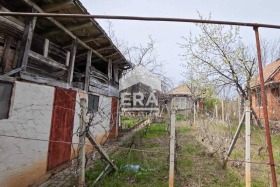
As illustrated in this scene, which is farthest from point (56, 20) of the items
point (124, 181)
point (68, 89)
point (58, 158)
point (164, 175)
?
point (164, 175)

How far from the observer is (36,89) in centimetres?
545

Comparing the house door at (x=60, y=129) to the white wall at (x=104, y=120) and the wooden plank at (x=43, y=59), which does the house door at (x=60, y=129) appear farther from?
the white wall at (x=104, y=120)

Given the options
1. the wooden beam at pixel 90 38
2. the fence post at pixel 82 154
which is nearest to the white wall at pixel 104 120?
the wooden beam at pixel 90 38

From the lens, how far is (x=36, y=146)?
5406 mm

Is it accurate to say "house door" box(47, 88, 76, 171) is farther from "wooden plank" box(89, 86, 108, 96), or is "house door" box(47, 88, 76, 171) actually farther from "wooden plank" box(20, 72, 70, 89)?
"wooden plank" box(89, 86, 108, 96)

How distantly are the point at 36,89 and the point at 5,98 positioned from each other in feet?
3.17

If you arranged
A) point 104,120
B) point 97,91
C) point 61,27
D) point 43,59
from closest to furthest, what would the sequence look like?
point 43,59, point 61,27, point 97,91, point 104,120

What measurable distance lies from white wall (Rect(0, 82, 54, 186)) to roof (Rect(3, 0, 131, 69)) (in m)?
1.81

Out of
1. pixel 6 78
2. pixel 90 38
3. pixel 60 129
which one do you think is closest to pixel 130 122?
pixel 90 38

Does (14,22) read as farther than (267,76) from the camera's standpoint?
No

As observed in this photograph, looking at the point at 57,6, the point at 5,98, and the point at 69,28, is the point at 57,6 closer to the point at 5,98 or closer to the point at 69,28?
the point at 69,28

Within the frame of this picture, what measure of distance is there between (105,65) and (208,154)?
7172 millimetres

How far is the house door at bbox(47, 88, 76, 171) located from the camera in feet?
20.3

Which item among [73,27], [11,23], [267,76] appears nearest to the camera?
[11,23]
